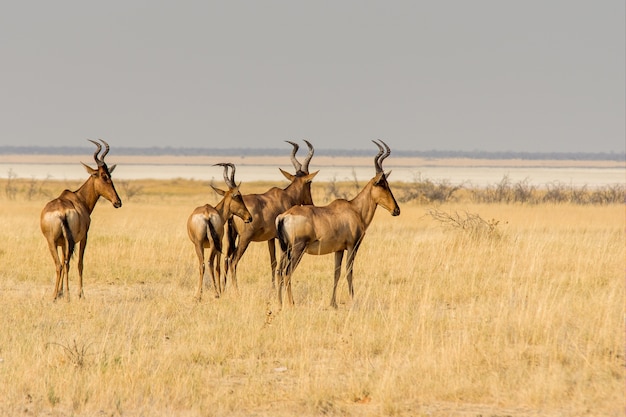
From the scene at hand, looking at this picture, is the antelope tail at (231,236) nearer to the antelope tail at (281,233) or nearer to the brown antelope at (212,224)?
the brown antelope at (212,224)

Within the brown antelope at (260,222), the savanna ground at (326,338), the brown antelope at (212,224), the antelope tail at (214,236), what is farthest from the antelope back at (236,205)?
the savanna ground at (326,338)

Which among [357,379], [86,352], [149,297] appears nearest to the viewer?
[357,379]

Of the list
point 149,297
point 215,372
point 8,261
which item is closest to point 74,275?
point 8,261

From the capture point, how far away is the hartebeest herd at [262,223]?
12375 millimetres

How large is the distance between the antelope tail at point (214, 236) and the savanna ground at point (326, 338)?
85 centimetres

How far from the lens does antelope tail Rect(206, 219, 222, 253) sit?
13.7 metres

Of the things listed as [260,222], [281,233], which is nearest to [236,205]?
[260,222]

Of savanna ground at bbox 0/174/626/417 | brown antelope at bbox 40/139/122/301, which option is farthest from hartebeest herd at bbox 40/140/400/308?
savanna ground at bbox 0/174/626/417

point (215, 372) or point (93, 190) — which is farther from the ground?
point (93, 190)

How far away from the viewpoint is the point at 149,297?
1376 centimetres

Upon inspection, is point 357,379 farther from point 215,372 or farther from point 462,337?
point 462,337

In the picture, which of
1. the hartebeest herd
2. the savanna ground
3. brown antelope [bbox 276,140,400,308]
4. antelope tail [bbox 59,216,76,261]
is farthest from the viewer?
antelope tail [bbox 59,216,76,261]

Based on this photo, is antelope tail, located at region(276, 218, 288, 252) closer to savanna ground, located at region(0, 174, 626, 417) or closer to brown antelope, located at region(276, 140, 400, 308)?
brown antelope, located at region(276, 140, 400, 308)

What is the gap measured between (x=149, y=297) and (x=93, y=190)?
193 centimetres
